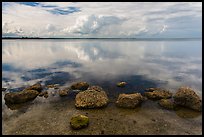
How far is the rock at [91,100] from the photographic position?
20.7 meters

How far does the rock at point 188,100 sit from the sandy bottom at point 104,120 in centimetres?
72

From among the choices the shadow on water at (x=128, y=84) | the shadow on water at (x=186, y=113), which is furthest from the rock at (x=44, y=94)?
the shadow on water at (x=186, y=113)

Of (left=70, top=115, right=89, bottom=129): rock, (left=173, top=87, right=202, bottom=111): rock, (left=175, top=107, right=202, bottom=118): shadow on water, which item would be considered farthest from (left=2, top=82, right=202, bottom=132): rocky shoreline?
(left=70, top=115, right=89, bottom=129): rock

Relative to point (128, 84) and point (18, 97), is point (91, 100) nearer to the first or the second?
point (18, 97)

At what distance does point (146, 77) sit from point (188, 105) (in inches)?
544

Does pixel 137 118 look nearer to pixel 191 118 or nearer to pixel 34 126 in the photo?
pixel 191 118

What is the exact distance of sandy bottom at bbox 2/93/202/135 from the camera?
54.4 ft

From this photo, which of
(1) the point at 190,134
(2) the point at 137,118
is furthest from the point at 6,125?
(1) the point at 190,134

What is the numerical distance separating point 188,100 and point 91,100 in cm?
1005

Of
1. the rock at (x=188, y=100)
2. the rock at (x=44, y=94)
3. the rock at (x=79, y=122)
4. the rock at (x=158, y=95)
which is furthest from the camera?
the rock at (x=44, y=94)

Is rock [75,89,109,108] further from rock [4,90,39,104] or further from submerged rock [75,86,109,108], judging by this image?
rock [4,90,39,104]

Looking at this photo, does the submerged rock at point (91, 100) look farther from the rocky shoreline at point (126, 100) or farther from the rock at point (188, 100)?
the rock at point (188, 100)

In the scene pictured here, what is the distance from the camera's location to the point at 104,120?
18281mm

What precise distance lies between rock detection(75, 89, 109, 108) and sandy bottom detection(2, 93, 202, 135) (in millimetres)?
543
